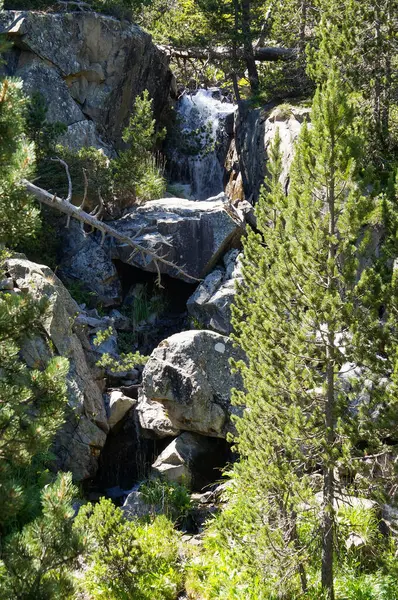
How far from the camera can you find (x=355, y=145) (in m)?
6.95

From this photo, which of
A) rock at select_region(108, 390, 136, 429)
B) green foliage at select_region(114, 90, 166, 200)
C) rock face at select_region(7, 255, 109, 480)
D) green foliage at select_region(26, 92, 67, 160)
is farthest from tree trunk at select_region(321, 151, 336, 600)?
green foliage at select_region(114, 90, 166, 200)

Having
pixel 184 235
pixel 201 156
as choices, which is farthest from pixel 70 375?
pixel 201 156

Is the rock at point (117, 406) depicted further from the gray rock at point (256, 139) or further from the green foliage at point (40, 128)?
the gray rock at point (256, 139)

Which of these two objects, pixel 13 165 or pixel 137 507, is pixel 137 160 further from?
pixel 13 165

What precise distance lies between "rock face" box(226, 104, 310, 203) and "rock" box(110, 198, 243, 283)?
1.98m

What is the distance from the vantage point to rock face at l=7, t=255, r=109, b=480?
1099 centimetres

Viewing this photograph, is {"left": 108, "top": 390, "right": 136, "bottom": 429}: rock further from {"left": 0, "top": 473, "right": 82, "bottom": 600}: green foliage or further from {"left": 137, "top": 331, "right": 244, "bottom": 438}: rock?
{"left": 0, "top": 473, "right": 82, "bottom": 600}: green foliage

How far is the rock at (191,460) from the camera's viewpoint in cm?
1114

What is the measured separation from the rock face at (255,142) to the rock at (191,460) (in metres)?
6.63

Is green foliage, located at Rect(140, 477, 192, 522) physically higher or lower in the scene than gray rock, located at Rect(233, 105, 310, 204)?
lower

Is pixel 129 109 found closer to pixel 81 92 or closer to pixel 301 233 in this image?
pixel 81 92

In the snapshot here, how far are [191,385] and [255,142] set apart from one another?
319 inches

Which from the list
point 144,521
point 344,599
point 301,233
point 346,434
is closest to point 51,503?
point 346,434

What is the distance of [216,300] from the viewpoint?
45.4 feet
